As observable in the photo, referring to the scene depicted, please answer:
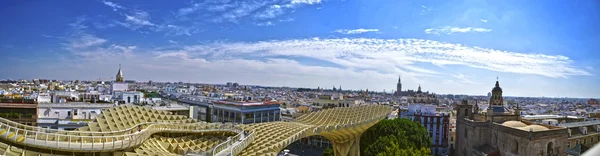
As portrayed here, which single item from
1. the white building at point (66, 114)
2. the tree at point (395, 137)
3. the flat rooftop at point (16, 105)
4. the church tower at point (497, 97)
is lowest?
the tree at point (395, 137)

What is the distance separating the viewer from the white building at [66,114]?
2723cm

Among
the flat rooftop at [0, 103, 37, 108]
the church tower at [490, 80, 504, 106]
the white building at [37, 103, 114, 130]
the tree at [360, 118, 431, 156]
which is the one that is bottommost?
the tree at [360, 118, 431, 156]

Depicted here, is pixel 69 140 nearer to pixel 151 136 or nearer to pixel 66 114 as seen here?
pixel 151 136

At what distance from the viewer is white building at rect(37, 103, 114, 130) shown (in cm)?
2723

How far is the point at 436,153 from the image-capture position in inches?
1752

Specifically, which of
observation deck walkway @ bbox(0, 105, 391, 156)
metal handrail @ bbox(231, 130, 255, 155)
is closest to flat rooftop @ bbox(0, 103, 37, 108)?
observation deck walkway @ bbox(0, 105, 391, 156)

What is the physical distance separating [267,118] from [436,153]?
20280 mm

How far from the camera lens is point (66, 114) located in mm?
28953

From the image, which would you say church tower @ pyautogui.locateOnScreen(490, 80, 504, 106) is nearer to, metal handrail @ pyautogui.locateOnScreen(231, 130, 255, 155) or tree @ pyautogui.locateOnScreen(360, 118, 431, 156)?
tree @ pyautogui.locateOnScreen(360, 118, 431, 156)

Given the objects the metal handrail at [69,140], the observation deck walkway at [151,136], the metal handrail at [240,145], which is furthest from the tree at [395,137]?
the metal handrail at [69,140]

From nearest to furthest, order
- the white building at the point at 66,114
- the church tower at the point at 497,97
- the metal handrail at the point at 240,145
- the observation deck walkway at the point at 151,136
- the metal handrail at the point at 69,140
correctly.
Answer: the metal handrail at the point at 69,140
the observation deck walkway at the point at 151,136
the metal handrail at the point at 240,145
the white building at the point at 66,114
the church tower at the point at 497,97

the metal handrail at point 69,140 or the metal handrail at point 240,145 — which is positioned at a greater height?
the metal handrail at point 69,140

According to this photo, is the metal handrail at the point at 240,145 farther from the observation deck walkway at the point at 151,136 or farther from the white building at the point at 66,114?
the white building at the point at 66,114

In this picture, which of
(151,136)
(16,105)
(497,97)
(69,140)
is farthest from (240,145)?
(497,97)
